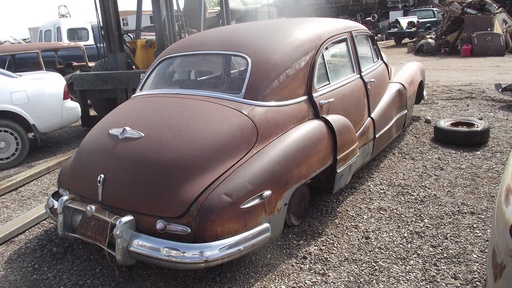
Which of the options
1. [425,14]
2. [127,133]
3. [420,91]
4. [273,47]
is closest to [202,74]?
[273,47]

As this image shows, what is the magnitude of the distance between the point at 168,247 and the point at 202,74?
5.25 ft

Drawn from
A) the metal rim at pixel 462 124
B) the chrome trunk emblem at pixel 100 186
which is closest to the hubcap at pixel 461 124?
the metal rim at pixel 462 124

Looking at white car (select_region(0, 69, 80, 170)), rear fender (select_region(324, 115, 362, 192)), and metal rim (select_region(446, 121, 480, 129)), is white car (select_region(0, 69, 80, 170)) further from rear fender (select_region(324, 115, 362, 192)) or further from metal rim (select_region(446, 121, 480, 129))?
metal rim (select_region(446, 121, 480, 129))

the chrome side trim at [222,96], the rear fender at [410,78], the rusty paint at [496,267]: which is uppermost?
the chrome side trim at [222,96]

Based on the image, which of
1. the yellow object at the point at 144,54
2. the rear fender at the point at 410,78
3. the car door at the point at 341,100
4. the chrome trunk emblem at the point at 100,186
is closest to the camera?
the chrome trunk emblem at the point at 100,186

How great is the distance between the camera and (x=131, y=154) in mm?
2717

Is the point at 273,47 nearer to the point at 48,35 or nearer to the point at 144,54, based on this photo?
the point at 144,54

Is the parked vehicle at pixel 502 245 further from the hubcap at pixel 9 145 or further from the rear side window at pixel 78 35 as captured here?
the rear side window at pixel 78 35

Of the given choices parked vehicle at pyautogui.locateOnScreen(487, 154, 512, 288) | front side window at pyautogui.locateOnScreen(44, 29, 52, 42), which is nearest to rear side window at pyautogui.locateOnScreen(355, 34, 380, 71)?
parked vehicle at pyautogui.locateOnScreen(487, 154, 512, 288)

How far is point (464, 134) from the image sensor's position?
15.6 feet

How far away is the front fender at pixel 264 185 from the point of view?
2439 millimetres

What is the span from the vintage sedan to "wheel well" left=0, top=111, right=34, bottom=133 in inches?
101

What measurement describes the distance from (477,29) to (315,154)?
A: 43.9ft

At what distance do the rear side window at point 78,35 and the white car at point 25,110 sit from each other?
6.75 meters
